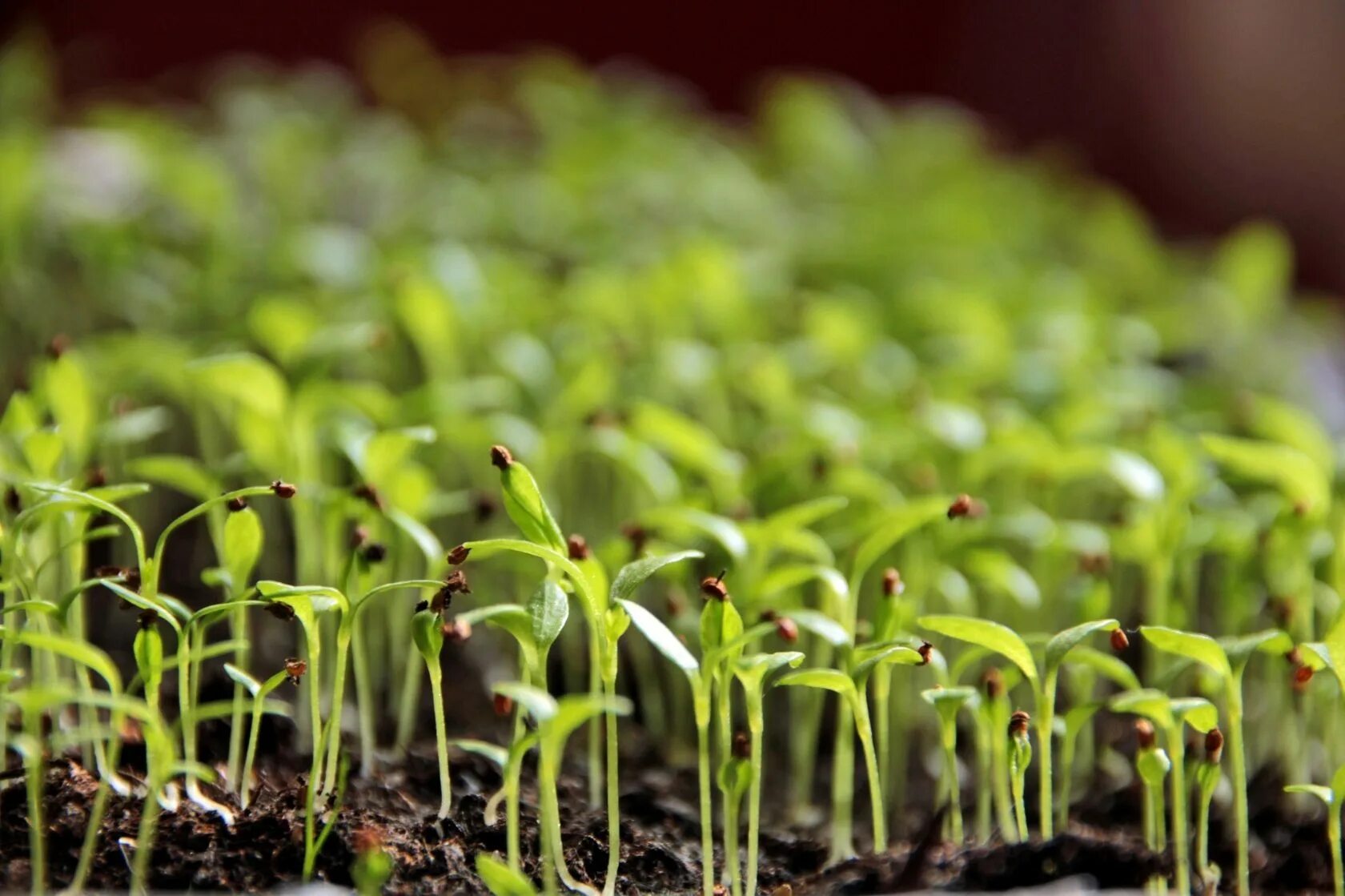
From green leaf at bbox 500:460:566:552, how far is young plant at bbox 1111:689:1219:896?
0.30 meters

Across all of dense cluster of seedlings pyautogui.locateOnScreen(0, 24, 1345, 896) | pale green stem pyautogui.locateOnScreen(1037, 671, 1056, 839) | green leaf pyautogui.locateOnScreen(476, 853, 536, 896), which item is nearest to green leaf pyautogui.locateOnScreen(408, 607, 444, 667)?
dense cluster of seedlings pyautogui.locateOnScreen(0, 24, 1345, 896)

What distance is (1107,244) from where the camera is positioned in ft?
5.77

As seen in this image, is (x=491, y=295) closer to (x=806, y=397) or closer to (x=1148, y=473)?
(x=806, y=397)

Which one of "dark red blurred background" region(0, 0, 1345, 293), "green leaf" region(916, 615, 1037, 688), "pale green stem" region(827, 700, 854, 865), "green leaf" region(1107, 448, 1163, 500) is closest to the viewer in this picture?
"green leaf" region(916, 615, 1037, 688)

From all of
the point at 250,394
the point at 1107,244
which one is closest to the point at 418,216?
the point at 250,394

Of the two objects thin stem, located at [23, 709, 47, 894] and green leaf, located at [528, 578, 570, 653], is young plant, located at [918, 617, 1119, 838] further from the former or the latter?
thin stem, located at [23, 709, 47, 894]

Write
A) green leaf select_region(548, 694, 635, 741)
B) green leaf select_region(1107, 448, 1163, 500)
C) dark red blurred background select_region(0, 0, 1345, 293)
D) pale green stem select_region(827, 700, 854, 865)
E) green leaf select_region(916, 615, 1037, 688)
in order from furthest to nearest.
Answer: dark red blurred background select_region(0, 0, 1345, 293) < green leaf select_region(1107, 448, 1163, 500) < pale green stem select_region(827, 700, 854, 865) < green leaf select_region(916, 615, 1037, 688) < green leaf select_region(548, 694, 635, 741)

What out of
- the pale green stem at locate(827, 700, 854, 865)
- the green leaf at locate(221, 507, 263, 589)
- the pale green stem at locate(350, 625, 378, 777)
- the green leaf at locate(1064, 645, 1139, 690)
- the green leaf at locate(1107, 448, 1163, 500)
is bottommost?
the pale green stem at locate(827, 700, 854, 865)

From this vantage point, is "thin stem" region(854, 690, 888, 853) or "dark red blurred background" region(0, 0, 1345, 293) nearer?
"thin stem" region(854, 690, 888, 853)

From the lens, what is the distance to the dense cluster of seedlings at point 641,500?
622mm

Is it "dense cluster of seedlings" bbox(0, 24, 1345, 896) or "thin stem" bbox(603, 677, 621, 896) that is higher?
"dense cluster of seedlings" bbox(0, 24, 1345, 896)

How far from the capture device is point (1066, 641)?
611 millimetres

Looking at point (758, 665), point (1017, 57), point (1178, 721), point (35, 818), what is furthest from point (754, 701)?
point (1017, 57)

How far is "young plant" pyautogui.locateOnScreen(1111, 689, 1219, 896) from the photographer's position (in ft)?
1.94
